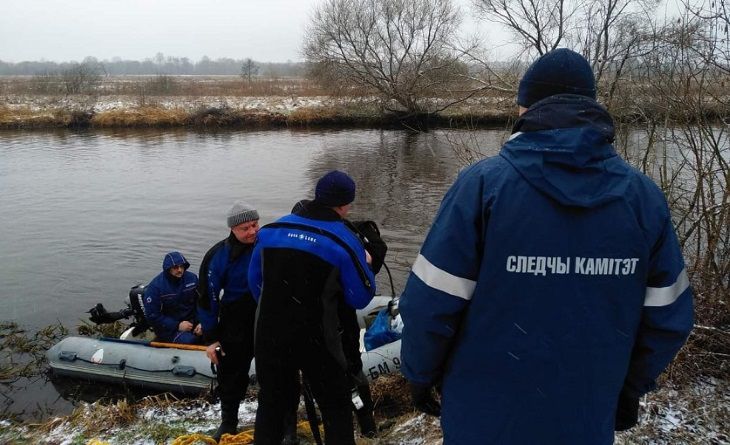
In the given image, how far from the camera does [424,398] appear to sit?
1806 mm

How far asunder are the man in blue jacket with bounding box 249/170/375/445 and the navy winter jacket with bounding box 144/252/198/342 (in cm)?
299

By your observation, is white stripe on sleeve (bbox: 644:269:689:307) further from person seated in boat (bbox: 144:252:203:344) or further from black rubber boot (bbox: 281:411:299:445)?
person seated in boat (bbox: 144:252:203:344)

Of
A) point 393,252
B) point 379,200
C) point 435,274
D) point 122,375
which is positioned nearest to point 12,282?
point 122,375

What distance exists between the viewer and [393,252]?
9.62 metres

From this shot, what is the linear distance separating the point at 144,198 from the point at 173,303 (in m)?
9.53

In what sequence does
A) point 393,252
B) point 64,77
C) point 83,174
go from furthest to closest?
point 64,77, point 83,174, point 393,252

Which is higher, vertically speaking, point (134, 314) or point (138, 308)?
point (138, 308)

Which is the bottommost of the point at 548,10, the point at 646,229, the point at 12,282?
the point at 12,282

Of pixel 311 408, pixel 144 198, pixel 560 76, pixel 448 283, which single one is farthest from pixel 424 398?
pixel 144 198

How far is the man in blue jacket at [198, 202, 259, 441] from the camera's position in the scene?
3332mm

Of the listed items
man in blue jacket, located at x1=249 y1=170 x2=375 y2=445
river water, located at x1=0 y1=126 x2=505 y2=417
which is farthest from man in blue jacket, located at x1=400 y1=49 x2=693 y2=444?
river water, located at x1=0 y1=126 x2=505 y2=417

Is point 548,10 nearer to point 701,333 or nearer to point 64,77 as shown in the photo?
point 701,333

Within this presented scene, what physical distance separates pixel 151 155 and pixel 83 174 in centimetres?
359

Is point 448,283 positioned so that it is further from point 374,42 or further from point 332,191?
point 374,42
